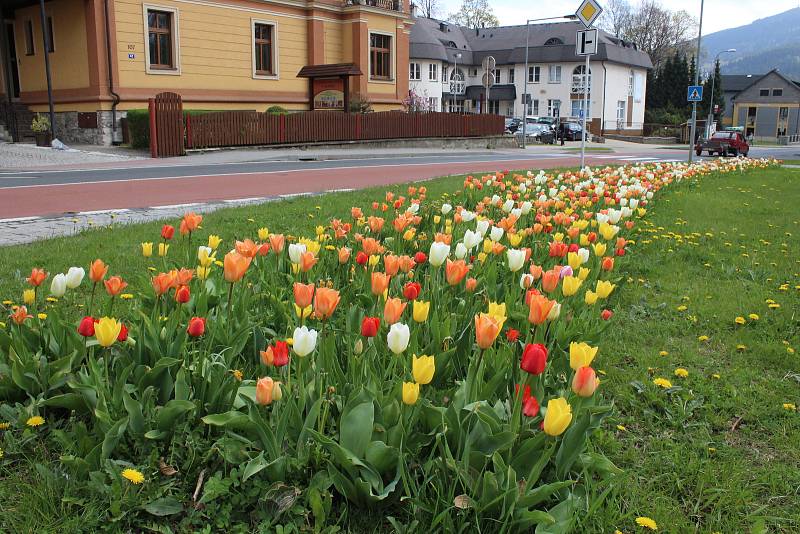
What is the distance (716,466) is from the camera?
2969mm

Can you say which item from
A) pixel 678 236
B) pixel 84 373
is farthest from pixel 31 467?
pixel 678 236

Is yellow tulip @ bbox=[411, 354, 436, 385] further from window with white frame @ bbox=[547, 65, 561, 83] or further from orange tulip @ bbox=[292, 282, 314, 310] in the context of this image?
window with white frame @ bbox=[547, 65, 561, 83]

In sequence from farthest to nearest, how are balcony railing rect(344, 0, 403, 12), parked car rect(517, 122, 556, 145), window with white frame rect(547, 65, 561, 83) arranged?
window with white frame rect(547, 65, 561, 83) → parked car rect(517, 122, 556, 145) → balcony railing rect(344, 0, 403, 12)

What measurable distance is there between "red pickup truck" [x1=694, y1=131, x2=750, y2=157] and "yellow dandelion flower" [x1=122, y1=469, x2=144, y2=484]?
1808 inches

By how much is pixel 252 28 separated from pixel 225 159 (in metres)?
12.7

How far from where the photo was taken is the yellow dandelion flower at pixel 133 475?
245cm

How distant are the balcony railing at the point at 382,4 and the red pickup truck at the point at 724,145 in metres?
19.9

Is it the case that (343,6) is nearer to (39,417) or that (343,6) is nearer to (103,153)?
(103,153)

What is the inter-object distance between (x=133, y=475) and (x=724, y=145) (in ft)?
153

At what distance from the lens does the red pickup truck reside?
143ft

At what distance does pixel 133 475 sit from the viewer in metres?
2.46

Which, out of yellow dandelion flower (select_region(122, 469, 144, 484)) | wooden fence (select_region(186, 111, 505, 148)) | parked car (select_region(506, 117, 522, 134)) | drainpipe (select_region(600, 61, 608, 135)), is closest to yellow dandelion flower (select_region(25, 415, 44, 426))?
yellow dandelion flower (select_region(122, 469, 144, 484))

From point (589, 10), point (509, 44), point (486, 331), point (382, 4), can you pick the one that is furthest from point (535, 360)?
point (509, 44)

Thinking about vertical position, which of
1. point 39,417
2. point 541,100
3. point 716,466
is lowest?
point 716,466
